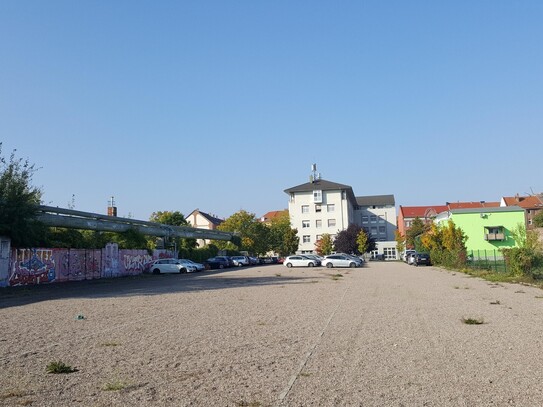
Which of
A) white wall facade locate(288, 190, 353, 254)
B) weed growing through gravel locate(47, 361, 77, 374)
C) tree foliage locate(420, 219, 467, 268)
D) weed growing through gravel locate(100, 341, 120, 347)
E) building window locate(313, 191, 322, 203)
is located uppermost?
building window locate(313, 191, 322, 203)

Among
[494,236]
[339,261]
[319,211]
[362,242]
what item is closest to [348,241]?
[362,242]

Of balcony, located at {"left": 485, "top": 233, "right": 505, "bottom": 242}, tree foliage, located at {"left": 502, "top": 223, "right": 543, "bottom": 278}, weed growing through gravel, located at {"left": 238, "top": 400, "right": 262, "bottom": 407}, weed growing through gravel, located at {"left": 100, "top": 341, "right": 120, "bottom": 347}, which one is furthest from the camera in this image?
balcony, located at {"left": 485, "top": 233, "right": 505, "bottom": 242}

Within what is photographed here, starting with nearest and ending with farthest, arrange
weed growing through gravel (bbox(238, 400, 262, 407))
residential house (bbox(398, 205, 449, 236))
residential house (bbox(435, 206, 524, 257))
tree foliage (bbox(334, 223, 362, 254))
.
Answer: weed growing through gravel (bbox(238, 400, 262, 407)) → residential house (bbox(435, 206, 524, 257)) → tree foliage (bbox(334, 223, 362, 254)) → residential house (bbox(398, 205, 449, 236))

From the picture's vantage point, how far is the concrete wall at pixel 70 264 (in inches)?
1304

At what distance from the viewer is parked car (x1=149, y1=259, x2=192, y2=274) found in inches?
1977

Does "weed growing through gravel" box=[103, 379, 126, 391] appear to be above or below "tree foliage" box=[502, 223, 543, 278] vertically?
below

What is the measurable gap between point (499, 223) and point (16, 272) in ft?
192

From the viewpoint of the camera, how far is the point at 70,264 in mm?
39312

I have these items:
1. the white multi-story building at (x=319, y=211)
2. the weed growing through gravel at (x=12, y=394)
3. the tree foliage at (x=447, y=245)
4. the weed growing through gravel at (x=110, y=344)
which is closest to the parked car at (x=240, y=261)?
the tree foliage at (x=447, y=245)

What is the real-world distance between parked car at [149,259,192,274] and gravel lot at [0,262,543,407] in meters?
33.0

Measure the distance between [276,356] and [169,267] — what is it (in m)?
42.6

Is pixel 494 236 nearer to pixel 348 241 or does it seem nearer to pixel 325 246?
pixel 348 241

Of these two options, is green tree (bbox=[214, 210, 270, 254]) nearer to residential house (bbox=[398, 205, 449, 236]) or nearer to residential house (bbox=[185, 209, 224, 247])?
residential house (bbox=[185, 209, 224, 247])

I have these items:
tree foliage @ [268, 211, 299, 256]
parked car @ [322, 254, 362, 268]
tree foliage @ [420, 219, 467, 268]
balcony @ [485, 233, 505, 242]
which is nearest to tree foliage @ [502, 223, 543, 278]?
tree foliage @ [420, 219, 467, 268]
